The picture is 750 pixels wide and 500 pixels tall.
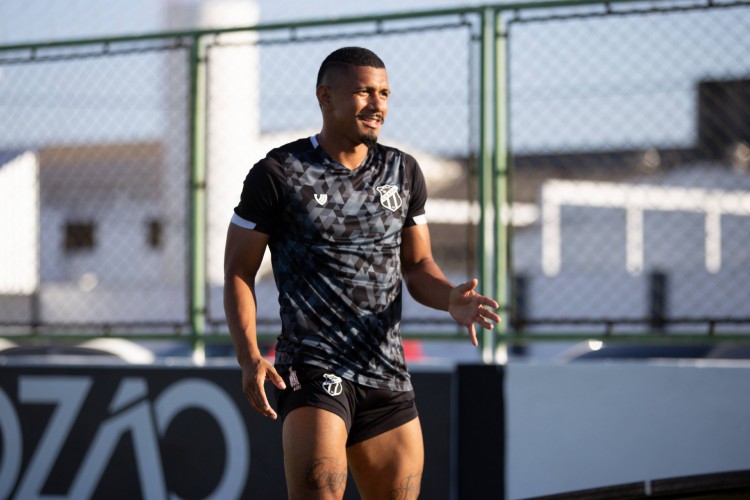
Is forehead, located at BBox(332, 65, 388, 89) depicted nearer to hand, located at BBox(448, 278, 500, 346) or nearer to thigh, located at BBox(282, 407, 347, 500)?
hand, located at BBox(448, 278, 500, 346)

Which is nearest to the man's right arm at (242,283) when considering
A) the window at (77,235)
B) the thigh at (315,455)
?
the thigh at (315,455)

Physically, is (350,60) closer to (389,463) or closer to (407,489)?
(389,463)

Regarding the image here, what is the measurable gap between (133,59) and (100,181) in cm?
256

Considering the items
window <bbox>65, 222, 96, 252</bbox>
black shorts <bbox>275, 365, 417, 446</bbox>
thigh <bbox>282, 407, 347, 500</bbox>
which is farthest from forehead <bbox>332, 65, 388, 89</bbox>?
window <bbox>65, 222, 96, 252</bbox>

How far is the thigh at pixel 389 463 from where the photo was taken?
413 cm

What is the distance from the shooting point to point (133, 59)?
684 centimetres

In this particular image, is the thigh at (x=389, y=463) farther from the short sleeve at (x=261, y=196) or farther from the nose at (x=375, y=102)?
the nose at (x=375, y=102)

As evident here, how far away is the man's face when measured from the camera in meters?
4.15

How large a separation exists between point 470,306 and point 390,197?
584 millimetres

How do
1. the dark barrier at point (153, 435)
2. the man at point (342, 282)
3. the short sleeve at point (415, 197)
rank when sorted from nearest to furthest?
the man at point (342, 282) → the short sleeve at point (415, 197) → the dark barrier at point (153, 435)

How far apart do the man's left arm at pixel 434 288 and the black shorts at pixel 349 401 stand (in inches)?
15.9

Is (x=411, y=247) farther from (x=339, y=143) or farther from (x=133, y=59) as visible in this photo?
(x=133, y=59)

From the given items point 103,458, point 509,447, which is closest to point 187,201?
point 103,458

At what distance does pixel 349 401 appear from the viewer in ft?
13.4
